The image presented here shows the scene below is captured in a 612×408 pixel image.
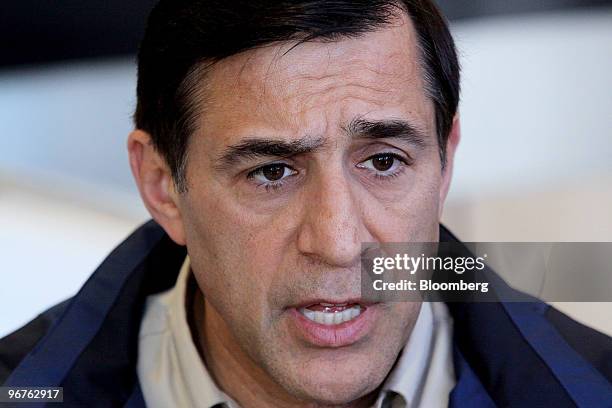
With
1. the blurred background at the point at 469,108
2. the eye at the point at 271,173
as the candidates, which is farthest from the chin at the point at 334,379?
the blurred background at the point at 469,108

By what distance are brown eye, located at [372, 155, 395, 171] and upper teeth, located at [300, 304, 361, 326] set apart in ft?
0.59

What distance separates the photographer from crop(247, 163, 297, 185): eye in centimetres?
124

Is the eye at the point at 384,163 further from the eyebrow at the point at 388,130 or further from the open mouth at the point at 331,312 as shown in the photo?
the open mouth at the point at 331,312

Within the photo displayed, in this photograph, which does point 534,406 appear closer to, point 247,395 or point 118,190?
point 247,395

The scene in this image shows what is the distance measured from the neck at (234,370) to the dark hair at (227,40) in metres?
0.24

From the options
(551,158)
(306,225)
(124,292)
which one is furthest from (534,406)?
(551,158)

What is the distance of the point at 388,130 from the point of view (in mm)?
1232

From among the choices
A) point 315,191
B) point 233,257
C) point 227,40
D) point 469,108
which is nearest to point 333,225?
point 315,191

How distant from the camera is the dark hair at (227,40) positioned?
1208 millimetres

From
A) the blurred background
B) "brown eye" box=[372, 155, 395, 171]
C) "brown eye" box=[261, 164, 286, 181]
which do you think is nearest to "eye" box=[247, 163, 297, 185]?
"brown eye" box=[261, 164, 286, 181]

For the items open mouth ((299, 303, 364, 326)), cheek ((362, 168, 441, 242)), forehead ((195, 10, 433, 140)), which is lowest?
open mouth ((299, 303, 364, 326))

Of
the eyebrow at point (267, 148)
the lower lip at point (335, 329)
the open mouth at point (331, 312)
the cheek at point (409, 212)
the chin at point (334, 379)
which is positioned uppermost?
the eyebrow at point (267, 148)

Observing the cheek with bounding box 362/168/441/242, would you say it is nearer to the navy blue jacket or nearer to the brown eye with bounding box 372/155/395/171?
the brown eye with bounding box 372/155/395/171

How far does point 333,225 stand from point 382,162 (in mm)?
142
